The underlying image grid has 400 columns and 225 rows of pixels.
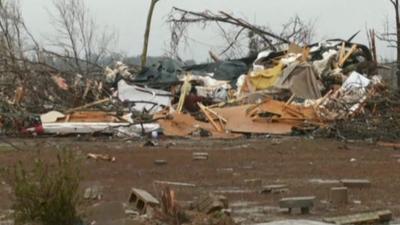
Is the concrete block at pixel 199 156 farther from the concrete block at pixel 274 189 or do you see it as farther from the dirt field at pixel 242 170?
the concrete block at pixel 274 189

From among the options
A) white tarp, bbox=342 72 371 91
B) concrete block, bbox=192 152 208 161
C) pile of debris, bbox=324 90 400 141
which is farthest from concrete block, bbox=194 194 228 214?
white tarp, bbox=342 72 371 91

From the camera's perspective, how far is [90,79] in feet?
84.6

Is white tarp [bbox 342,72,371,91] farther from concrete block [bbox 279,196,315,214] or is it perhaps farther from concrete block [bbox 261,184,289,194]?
concrete block [bbox 279,196,315,214]

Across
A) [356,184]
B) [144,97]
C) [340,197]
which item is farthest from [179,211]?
[144,97]

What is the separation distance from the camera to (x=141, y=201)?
8.58m

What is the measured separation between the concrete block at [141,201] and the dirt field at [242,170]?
0.16 m

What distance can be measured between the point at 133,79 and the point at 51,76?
3.44 meters

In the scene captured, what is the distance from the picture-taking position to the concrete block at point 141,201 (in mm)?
8182

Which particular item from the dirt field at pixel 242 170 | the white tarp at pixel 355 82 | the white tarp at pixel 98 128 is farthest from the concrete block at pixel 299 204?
the white tarp at pixel 355 82

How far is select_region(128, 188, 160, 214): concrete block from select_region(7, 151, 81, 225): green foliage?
1041 mm

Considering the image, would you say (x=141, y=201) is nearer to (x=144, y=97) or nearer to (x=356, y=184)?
(x=356, y=184)

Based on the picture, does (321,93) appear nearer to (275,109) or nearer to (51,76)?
(275,109)

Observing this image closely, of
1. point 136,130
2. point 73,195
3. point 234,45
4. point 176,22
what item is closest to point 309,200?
point 73,195

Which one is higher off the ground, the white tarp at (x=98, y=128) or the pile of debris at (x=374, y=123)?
the pile of debris at (x=374, y=123)
